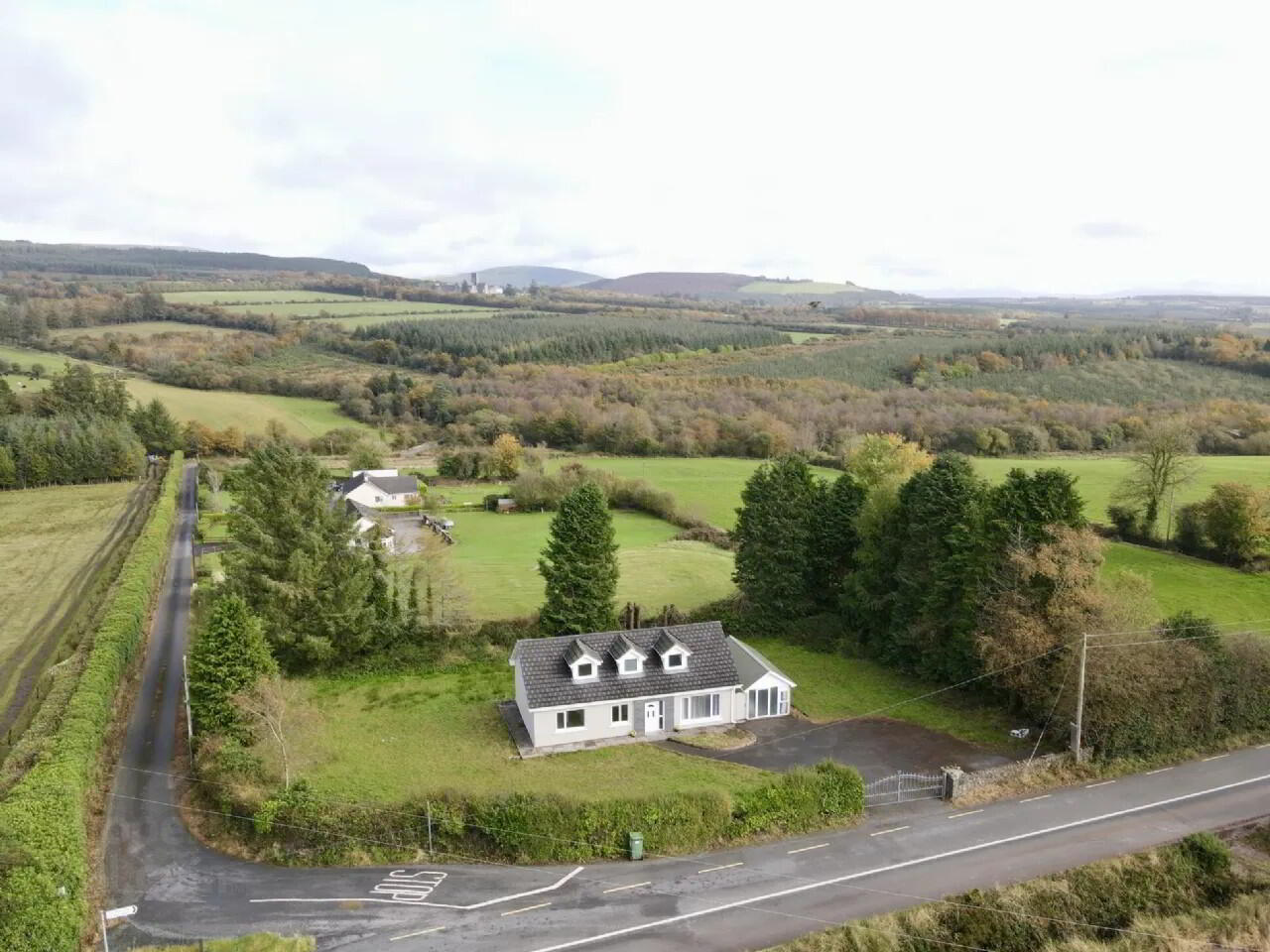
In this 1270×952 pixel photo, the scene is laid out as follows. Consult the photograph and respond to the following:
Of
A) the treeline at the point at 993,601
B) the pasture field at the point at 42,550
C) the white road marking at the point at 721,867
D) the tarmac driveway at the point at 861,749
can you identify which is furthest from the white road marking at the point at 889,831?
the pasture field at the point at 42,550

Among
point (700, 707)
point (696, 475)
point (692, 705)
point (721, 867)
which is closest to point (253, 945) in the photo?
point (721, 867)

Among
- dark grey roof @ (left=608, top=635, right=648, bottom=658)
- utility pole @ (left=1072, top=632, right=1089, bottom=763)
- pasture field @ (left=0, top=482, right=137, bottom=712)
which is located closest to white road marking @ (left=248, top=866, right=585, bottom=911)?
dark grey roof @ (left=608, top=635, right=648, bottom=658)

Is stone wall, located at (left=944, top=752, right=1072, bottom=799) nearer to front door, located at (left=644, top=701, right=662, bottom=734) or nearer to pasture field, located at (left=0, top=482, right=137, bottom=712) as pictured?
front door, located at (left=644, top=701, right=662, bottom=734)

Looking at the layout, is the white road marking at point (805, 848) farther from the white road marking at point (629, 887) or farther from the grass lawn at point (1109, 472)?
the grass lawn at point (1109, 472)

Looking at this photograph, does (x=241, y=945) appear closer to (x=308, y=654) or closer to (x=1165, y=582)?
(x=308, y=654)

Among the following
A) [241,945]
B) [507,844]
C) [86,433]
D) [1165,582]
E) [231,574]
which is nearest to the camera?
[241,945]

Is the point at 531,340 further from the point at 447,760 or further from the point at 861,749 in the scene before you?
the point at 861,749

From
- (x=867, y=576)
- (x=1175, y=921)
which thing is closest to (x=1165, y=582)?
(x=867, y=576)
